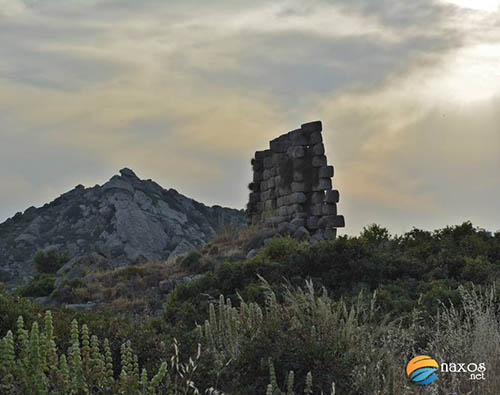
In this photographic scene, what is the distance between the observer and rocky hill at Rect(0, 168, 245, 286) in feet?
157

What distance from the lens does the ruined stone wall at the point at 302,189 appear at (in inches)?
943

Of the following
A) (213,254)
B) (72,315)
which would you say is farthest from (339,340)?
(213,254)

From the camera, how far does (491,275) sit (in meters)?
13.2

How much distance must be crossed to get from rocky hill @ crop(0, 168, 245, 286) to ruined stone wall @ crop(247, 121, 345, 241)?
1852 cm

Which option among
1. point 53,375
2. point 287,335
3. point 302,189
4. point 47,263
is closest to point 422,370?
point 287,335

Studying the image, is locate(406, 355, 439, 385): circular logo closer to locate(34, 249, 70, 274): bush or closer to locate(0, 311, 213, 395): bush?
locate(0, 311, 213, 395): bush

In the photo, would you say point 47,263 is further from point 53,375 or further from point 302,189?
point 53,375

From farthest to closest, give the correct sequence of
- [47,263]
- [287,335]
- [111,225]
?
[111,225] → [47,263] → [287,335]

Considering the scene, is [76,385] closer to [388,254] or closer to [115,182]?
[388,254]

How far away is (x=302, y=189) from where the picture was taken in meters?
24.9

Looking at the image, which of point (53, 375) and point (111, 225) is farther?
point (111, 225)

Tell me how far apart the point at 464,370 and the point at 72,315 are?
4380mm

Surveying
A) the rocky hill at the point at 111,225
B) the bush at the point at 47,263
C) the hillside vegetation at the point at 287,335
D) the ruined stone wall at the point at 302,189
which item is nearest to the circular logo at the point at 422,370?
the hillside vegetation at the point at 287,335

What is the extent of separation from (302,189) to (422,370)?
705 inches
